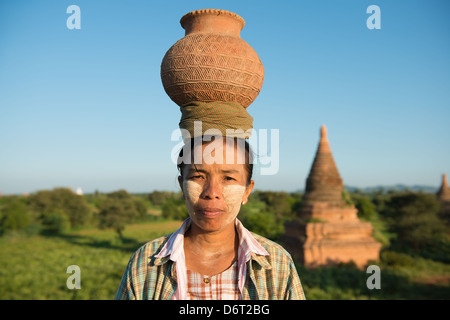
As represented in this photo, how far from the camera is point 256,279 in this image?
2.03 meters

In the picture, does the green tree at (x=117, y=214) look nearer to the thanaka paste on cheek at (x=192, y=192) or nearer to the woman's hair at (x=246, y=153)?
the woman's hair at (x=246, y=153)

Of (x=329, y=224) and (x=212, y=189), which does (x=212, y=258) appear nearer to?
(x=212, y=189)

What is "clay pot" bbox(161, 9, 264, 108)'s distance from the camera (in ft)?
6.93

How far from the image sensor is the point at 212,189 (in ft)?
6.52

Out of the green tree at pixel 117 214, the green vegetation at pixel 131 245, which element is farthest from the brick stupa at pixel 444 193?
the green tree at pixel 117 214

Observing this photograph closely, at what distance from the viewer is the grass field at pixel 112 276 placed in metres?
14.8

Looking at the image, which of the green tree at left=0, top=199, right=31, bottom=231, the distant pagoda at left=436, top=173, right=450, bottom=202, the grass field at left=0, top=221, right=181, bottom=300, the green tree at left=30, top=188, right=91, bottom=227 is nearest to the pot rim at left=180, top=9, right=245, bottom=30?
the grass field at left=0, top=221, right=181, bottom=300

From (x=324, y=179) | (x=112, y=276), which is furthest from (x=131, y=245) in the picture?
(x=324, y=179)

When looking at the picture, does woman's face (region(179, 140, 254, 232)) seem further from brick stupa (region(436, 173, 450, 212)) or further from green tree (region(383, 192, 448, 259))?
brick stupa (region(436, 173, 450, 212))

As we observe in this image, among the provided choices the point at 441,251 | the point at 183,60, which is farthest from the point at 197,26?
the point at 441,251

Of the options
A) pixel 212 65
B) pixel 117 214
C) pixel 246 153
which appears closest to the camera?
pixel 212 65

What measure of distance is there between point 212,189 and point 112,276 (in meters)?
18.7

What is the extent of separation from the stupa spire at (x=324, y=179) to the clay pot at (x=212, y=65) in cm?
1784
